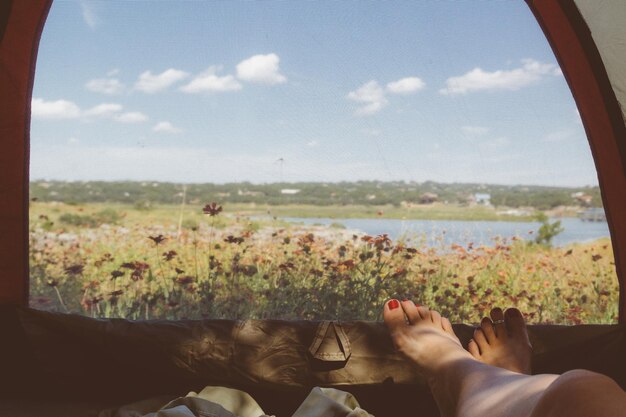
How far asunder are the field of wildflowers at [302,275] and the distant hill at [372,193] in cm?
8

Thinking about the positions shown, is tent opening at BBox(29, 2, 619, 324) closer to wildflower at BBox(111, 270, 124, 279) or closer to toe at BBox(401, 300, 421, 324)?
wildflower at BBox(111, 270, 124, 279)

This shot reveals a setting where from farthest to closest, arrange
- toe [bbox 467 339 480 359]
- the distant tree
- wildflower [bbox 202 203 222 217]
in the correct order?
the distant tree
wildflower [bbox 202 203 222 217]
toe [bbox 467 339 480 359]

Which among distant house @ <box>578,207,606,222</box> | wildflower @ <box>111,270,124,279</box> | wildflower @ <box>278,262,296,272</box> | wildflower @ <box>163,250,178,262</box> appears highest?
distant house @ <box>578,207,606,222</box>

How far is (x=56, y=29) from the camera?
154 centimetres

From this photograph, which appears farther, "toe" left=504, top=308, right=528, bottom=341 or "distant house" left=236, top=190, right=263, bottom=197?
"distant house" left=236, top=190, right=263, bottom=197

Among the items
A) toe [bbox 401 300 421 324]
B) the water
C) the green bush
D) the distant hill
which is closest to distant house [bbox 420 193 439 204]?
the distant hill

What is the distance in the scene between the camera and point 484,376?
1146 mm

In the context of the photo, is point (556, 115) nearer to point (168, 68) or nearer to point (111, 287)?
point (168, 68)

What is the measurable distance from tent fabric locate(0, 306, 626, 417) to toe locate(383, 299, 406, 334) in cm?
8

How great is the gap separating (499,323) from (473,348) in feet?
0.37

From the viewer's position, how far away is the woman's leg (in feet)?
2.49

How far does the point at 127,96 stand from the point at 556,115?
4.68ft

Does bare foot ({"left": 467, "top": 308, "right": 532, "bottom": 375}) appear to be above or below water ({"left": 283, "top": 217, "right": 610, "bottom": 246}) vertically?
below

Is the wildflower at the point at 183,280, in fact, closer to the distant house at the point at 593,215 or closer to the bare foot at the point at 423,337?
the bare foot at the point at 423,337
